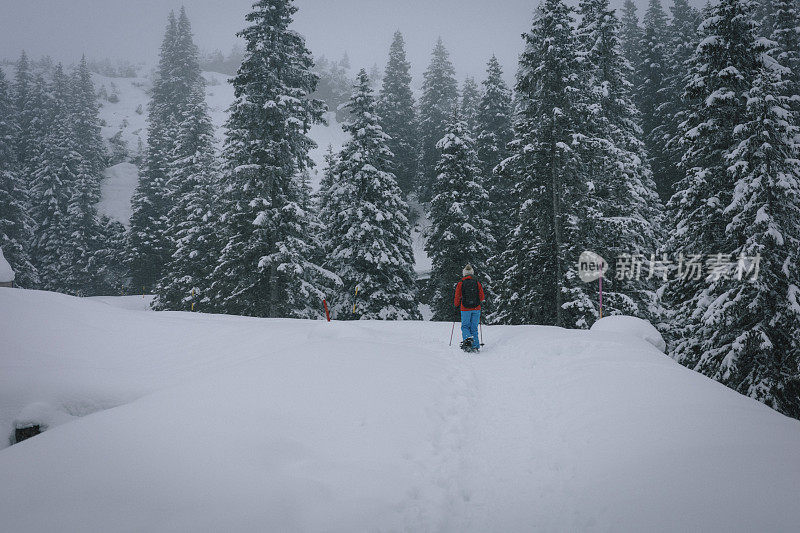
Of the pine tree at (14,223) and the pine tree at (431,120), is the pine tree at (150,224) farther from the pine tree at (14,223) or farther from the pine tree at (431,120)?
the pine tree at (431,120)

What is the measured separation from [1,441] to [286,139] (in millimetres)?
16130

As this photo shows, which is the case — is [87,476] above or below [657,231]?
below

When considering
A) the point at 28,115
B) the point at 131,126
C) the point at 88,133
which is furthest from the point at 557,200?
the point at 131,126

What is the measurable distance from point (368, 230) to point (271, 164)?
6129mm

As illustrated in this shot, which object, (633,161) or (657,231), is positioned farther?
(657,231)

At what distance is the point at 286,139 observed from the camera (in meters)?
18.8

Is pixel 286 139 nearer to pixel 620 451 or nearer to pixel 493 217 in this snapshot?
pixel 493 217

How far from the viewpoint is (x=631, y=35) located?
4528 cm

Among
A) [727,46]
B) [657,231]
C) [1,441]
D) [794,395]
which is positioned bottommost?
[794,395]

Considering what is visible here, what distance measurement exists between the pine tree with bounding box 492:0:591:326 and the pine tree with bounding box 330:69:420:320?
6847 millimetres

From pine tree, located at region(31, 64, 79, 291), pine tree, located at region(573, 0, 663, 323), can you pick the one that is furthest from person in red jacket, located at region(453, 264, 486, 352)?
pine tree, located at region(31, 64, 79, 291)

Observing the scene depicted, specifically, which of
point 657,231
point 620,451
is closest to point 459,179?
point 657,231

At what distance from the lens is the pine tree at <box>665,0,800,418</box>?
11492 millimetres

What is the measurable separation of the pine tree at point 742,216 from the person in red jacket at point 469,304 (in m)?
7.86
